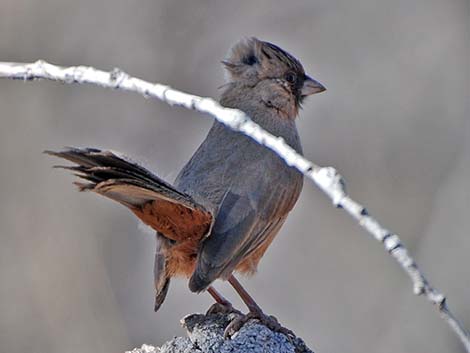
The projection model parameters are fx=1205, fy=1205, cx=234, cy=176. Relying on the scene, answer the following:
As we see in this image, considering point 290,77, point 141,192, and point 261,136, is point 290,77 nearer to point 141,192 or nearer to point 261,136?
point 141,192

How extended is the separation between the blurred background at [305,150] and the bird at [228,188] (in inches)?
51.6

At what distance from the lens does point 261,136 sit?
301 cm

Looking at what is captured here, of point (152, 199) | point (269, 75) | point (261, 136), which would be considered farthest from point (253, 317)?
point (269, 75)

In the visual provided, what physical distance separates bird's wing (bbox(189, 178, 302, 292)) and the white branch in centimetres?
171

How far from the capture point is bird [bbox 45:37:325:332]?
4.20 m

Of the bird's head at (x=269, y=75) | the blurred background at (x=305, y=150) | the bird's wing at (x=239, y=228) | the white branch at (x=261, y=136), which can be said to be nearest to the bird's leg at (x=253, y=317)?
the bird's wing at (x=239, y=228)

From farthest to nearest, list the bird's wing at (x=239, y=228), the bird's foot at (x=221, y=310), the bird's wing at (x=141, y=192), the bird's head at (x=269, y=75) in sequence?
the bird's head at (x=269, y=75) < the bird's wing at (x=239, y=228) < the bird's foot at (x=221, y=310) < the bird's wing at (x=141, y=192)

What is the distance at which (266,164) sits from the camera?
546 cm

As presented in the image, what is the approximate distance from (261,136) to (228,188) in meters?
2.25

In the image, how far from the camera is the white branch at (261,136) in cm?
256

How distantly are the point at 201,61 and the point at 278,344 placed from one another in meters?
4.48

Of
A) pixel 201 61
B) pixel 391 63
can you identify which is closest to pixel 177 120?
pixel 201 61

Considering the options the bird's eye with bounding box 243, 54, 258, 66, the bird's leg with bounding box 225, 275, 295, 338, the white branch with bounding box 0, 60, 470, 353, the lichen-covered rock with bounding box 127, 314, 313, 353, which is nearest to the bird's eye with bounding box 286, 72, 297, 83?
the bird's eye with bounding box 243, 54, 258, 66

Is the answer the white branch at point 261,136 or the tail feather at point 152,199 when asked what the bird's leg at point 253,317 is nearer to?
the tail feather at point 152,199
